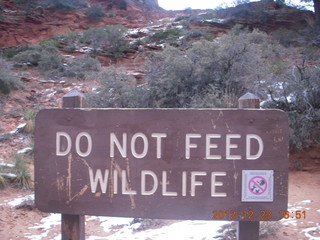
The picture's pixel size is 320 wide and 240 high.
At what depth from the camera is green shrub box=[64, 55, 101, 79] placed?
49.7 ft

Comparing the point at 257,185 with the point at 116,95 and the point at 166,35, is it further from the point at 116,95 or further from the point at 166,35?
the point at 166,35

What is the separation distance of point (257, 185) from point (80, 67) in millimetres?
14837

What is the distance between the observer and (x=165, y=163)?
68.9 inches

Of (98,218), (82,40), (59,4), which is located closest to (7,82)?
(98,218)

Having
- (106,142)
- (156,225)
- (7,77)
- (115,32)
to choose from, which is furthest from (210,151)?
(115,32)

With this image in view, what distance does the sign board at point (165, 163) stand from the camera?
1722 mm

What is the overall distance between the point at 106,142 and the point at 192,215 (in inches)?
24.9

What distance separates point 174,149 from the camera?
1.75 meters

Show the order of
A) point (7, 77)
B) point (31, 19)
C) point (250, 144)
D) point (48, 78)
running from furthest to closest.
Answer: point (31, 19)
point (48, 78)
point (7, 77)
point (250, 144)

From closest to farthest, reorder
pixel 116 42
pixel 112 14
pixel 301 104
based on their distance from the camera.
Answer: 1. pixel 301 104
2. pixel 116 42
3. pixel 112 14

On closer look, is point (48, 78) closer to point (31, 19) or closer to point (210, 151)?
point (31, 19)

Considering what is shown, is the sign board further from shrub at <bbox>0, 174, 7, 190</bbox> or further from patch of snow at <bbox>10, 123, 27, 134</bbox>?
patch of snow at <bbox>10, 123, 27, 134</bbox>

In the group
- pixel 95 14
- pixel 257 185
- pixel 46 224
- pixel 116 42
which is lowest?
pixel 46 224
